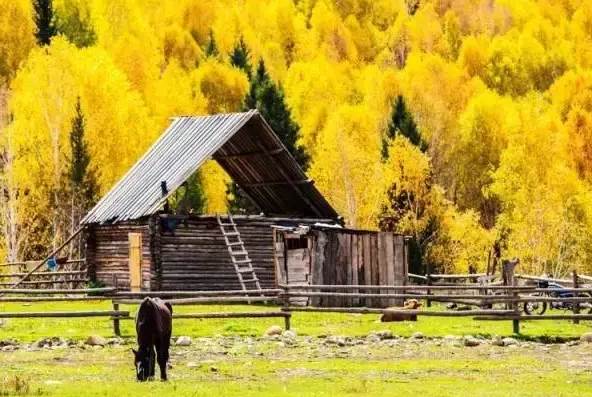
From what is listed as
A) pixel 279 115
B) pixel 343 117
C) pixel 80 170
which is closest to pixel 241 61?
pixel 343 117

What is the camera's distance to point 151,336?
20297 millimetres

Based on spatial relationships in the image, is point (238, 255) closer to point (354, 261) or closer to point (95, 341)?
point (354, 261)

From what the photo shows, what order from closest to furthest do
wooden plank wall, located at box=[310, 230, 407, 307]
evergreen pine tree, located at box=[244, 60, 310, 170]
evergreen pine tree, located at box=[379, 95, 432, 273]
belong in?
wooden plank wall, located at box=[310, 230, 407, 307], evergreen pine tree, located at box=[244, 60, 310, 170], evergreen pine tree, located at box=[379, 95, 432, 273]

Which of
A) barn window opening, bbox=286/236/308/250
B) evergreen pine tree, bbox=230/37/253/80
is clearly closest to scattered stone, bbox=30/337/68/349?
barn window opening, bbox=286/236/308/250

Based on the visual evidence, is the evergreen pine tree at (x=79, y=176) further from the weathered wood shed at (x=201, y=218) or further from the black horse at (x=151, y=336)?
the black horse at (x=151, y=336)

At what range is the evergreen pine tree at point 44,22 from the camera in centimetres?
8575

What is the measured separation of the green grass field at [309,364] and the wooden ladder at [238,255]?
383 inches

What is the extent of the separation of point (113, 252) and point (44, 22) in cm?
4045

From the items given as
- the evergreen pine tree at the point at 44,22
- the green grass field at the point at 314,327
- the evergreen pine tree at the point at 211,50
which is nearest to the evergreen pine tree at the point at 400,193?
the evergreen pine tree at the point at 44,22

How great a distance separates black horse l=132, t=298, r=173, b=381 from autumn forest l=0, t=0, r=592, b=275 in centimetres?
4128

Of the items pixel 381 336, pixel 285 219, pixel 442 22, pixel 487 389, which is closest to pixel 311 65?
pixel 442 22

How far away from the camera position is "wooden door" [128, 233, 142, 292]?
47000 mm

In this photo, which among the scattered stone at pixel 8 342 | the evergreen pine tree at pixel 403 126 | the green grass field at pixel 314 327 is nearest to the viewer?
the scattered stone at pixel 8 342

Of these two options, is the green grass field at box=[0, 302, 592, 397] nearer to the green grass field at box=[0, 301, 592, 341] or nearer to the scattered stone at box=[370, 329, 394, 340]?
the green grass field at box=[0, 301, 592, 341]
